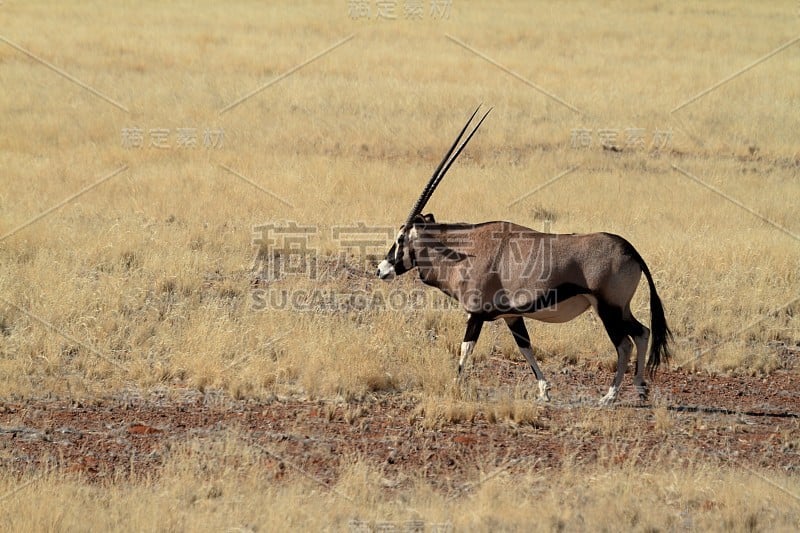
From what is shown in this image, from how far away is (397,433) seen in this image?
7.91 metres

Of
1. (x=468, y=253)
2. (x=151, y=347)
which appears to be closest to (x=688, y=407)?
(x=468, y=253)

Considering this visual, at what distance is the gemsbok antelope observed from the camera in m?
8.47

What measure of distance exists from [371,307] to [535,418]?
3.49m

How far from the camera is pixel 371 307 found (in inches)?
444

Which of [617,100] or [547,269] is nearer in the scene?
[547,269]

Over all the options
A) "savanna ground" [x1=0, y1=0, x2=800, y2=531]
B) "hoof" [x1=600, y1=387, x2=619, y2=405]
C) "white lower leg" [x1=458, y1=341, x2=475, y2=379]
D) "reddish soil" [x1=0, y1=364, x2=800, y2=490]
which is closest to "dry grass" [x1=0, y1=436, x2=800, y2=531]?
"savanna ground" [x1=0, y1=0, x2=800, y2=531]

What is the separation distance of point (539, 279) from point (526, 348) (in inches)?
29.0

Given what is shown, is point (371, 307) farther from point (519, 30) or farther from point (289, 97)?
point (519, 30)

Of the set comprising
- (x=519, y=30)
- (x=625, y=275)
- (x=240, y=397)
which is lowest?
(x=240, y=397)

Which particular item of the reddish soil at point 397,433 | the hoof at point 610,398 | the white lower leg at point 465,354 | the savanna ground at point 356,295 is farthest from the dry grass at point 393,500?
the white lower leg at point 465,354

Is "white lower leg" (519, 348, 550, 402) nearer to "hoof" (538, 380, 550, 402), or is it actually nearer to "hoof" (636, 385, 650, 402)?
"hoof" (538, 380, 550, 402)

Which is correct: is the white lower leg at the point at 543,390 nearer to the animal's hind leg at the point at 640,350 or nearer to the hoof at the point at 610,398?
the hoof at the point at 610,398

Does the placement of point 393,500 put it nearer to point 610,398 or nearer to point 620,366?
point 610,398

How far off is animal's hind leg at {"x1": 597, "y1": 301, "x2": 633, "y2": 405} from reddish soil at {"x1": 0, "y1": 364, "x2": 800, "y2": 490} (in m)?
0.16
